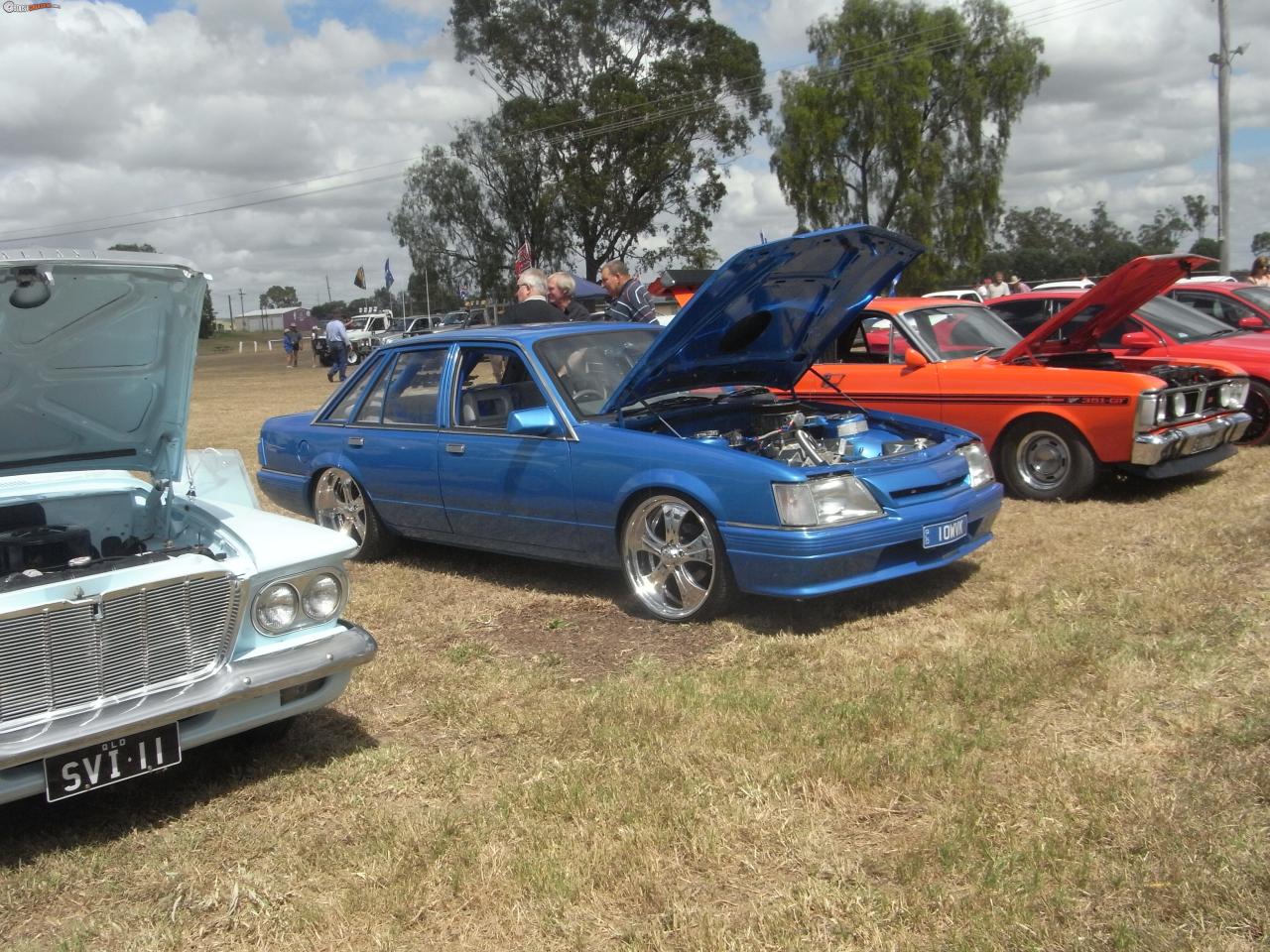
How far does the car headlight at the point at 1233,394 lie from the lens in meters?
8.11

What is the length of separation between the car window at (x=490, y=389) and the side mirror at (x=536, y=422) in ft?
1.30

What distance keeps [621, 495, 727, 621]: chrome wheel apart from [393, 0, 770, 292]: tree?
36960 mm

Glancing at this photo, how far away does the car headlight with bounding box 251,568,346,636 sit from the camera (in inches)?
148

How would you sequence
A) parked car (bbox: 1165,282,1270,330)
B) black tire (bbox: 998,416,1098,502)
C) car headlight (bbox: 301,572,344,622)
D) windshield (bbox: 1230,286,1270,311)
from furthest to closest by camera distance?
windshield (bbox: 1230,286,1270,311) → parked car (bbox: 1165,282,1270,330) → black tire (bbox: 998,416,1098,502) → car headlight (bbox: 301,572,344,622)

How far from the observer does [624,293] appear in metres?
8.87

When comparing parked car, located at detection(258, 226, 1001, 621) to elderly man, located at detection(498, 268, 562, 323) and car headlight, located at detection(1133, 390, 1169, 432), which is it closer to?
elderly man, located at detection(498, 268, 562, 323)

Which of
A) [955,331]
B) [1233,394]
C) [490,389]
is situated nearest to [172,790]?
[490,389]

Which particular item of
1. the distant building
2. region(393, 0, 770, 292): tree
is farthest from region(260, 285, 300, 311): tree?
region(393, 0, 770, 292): tree

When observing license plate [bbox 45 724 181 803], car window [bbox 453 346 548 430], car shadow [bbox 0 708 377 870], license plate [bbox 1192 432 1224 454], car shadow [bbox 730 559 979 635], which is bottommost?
car shadow [bbox 0 708 377 870]

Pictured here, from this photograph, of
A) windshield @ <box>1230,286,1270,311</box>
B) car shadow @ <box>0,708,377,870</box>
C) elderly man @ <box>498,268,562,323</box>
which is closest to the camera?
car shadow @ <box>0,708,377,870</box>

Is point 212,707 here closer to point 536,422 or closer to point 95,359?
point 95,359

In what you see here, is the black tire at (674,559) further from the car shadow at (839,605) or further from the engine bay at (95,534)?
the engine bay at (95,534)

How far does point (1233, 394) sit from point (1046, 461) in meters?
1.60

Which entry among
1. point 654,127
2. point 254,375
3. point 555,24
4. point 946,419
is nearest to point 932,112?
point 654,127
